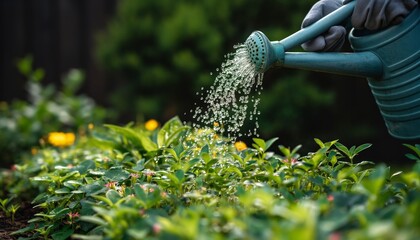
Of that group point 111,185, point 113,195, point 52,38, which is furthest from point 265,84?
point 113,195

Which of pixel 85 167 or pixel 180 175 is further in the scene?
pixel 85 167

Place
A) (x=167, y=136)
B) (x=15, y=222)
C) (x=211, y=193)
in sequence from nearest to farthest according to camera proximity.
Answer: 1. (x=211, y=193)
2. (x=15, y=222)
3. (x=167, y=136)

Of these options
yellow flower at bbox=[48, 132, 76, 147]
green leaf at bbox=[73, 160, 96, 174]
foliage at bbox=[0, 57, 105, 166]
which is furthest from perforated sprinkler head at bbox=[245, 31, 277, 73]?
foliage at bbox=[0, 57, 105, 166]

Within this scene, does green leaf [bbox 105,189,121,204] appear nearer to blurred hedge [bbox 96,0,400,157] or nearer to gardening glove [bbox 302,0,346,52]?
gardening glove [bbox 302,0,346,52]

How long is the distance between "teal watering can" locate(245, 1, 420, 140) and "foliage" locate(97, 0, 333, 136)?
2711 mm

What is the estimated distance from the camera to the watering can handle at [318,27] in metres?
2.38

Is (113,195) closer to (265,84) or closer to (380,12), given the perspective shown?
(380,12)

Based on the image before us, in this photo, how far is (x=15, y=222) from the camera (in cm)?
260

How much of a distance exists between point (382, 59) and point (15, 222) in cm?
153

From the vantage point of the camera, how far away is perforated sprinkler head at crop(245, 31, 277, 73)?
90.1 inches

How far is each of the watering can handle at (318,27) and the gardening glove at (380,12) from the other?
4 centimetres

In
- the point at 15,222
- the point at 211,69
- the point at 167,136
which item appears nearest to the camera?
the point at 15,222

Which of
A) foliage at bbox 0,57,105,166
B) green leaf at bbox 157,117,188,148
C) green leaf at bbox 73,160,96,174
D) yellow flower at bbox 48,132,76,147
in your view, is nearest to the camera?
green leaf at bbox 73,160,96,174

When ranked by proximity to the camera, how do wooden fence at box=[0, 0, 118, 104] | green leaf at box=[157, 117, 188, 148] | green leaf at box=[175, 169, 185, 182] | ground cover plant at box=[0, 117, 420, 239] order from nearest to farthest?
ground cover plant at box=[0, 117, 420, 239], green leaf at box=[175, 169, 185, 182], green leaf at box=[157, 117, 188, 148], wooden fence at box=[0, 0, 118, 104]
